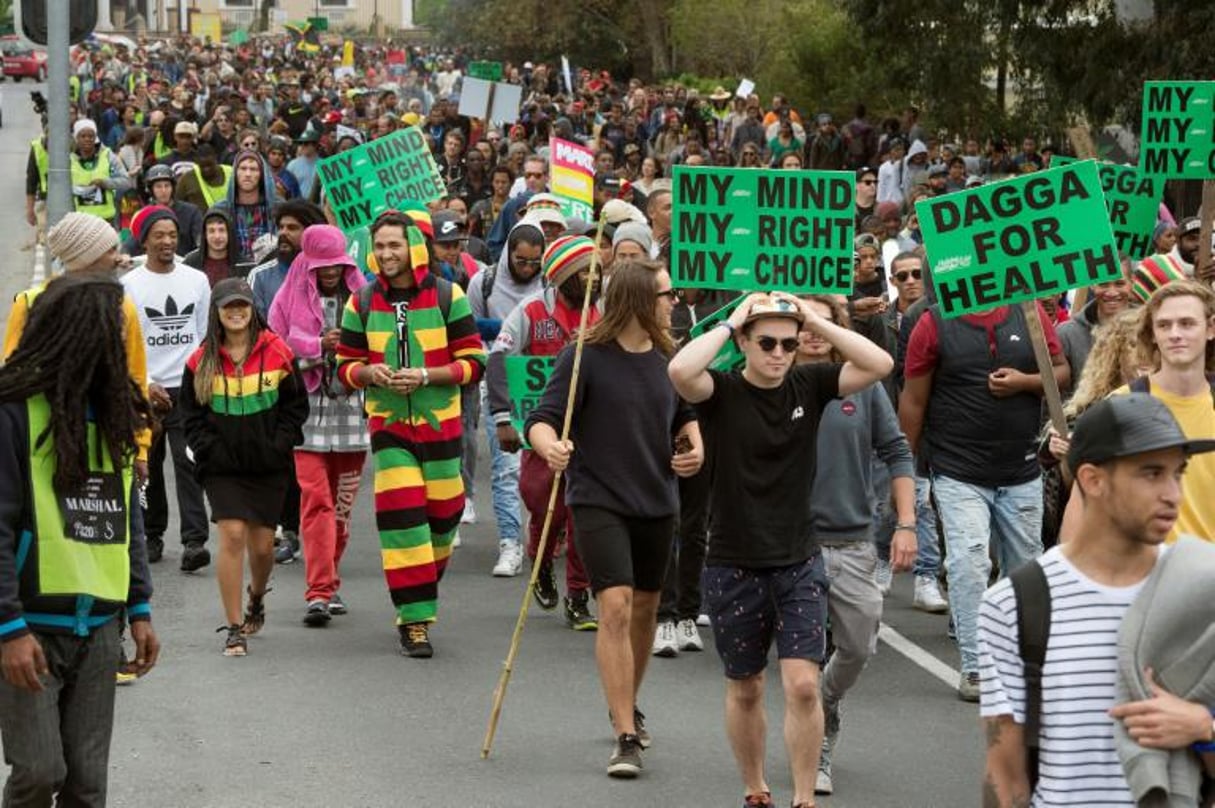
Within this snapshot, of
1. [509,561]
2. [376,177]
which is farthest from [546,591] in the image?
[376,177]

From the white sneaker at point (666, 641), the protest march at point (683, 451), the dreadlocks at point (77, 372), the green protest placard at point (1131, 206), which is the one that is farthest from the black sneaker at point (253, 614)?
the green protest placard at point (1131, 206)

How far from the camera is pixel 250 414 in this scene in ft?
34.6

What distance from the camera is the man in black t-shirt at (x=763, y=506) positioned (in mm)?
7629

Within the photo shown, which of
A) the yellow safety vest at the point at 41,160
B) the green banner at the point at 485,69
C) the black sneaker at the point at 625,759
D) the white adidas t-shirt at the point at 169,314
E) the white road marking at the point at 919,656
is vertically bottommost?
the white road marking at the point at 919,656

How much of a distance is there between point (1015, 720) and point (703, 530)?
6194 millimetres

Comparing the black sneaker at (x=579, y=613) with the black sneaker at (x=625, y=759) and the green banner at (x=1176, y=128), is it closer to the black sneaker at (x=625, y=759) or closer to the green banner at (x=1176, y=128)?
the black sneaker at (x=625, y=759)

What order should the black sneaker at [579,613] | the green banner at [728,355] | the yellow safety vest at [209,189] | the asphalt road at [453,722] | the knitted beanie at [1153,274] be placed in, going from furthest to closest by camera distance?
1. the yellow safety vest at [209,189]
2. the black sneaker at [579,613]
3. the knitted beanie at [1153,274]
4. the green banner at [728,355]
5. the asphalt road at [453,722]

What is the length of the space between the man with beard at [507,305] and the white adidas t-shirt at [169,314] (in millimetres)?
1638

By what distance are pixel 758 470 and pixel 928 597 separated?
4483 millimetres

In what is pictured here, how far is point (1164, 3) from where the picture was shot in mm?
23547

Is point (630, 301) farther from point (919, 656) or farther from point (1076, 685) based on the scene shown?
point (1076, 685)

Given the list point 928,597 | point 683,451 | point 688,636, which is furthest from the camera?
point 928,597

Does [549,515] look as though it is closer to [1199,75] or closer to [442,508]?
[442,508]

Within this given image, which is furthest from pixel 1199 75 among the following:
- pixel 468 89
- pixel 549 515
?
pixel 549 515
